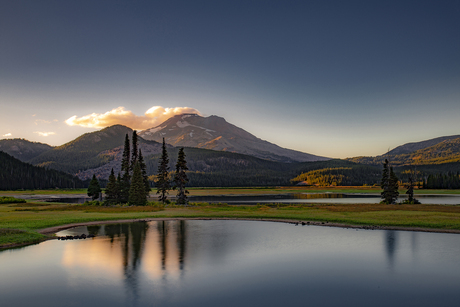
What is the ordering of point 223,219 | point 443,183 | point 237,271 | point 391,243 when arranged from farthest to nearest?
point 443,183, point 223,219, point 391,243, point 237,271

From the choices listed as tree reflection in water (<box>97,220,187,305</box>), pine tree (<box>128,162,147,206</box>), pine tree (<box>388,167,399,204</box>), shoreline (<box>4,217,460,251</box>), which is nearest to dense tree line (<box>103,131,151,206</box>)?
pine tree (<box>128,162,147,206</box>)

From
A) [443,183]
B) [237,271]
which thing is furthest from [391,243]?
[443,183]

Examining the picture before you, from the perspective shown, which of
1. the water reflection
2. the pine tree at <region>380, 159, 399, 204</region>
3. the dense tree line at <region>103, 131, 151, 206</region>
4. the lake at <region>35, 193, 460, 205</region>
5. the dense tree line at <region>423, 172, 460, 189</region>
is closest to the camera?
the water reflection

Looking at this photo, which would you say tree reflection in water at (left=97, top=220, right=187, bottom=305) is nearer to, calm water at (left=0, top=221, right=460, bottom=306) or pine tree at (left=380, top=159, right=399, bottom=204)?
calm water at (left=0, top=221, right=460, bottom=306)

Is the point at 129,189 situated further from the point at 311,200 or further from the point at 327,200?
the point at 327,200

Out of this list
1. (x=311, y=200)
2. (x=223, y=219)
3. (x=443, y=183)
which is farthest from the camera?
(x=443, y=183)

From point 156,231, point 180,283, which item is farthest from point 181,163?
point 180,283

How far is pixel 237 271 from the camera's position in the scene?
21516mm

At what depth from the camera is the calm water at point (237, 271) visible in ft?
54.2

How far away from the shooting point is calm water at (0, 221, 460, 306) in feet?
54.2

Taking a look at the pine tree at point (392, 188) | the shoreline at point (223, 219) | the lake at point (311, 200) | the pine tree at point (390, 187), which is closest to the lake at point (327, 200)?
the lake at point (311, 200)

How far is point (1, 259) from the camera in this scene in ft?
80.4

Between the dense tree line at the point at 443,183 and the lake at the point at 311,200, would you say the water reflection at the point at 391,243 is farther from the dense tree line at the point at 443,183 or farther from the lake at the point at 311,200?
Result: the dense tree line at the point at 443,183

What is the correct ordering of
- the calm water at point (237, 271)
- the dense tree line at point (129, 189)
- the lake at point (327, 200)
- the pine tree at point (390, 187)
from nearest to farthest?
1. the calm water at point (237, 271)
2. the dense tree line at point (129, 189)
3. the pine tree at point (390, 187)
4. the lake at point (327, 200)
